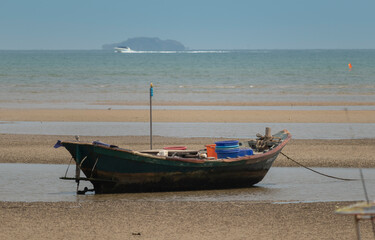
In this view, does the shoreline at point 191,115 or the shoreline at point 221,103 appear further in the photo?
the shoreline at point 221,103

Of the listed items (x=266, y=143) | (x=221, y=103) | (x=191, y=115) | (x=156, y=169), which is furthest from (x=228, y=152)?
(x=221, y=103)

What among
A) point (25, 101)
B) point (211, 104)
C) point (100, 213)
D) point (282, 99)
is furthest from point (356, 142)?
point (25, 101)

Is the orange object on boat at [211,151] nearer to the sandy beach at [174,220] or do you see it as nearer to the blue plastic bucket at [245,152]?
the blue plastic bucket at [245,152]

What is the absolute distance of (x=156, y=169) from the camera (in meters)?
14.1

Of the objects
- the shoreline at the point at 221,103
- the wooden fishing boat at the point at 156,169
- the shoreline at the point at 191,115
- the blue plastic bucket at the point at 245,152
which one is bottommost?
the wooden fishing boat at the point at 156,169

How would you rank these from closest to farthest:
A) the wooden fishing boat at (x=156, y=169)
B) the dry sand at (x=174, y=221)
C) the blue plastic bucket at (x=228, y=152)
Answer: the dry sand at (x=174, y=221)
the wooden fishing boat at (x=156, y=169)
the blue plastic bucket at (x=228, y=152)

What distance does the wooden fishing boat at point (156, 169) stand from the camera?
13.8m

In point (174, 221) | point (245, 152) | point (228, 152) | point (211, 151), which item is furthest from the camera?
point (211, 151)

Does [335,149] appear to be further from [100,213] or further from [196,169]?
[100,213]

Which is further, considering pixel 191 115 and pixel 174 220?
pixel 191 115

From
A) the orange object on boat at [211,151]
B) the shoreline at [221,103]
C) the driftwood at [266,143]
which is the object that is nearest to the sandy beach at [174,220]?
the orange object on boat at [211,151]

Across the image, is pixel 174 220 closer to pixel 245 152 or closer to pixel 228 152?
pixel 228 152

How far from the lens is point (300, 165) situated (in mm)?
17672

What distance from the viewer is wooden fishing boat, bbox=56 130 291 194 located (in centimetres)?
1383
